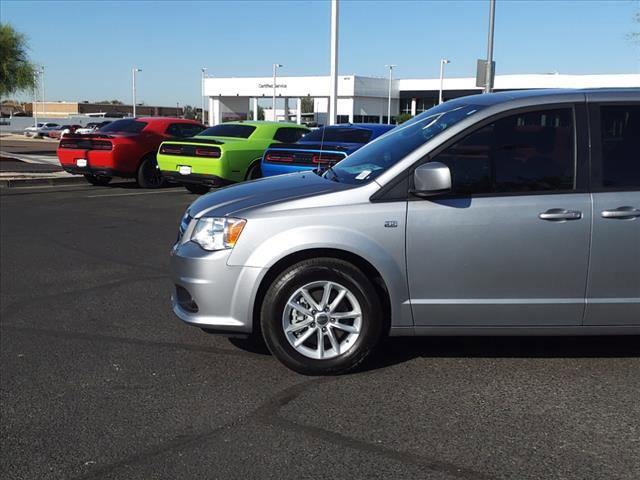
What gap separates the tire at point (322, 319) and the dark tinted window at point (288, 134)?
1039cm

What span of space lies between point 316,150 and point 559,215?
672 cm

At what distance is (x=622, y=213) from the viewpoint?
430cm

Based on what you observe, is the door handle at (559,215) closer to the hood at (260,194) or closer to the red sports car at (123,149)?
the hood at (260,194)

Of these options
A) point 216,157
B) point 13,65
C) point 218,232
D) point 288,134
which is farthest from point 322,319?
point 13,65

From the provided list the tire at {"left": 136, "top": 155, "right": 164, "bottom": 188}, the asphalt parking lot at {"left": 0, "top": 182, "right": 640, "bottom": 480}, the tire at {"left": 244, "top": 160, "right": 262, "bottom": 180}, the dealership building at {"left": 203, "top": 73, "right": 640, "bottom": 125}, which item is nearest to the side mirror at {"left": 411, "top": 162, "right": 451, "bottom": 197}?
the asphalt parking lot at {"left": 0, "top": 182, "right": 640, "bottom": 480}

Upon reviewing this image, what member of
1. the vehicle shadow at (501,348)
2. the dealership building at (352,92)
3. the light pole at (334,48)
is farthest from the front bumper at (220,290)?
the dealership building at (352,92)

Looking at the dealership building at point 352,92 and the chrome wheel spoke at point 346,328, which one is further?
the dealership building at point 352,92

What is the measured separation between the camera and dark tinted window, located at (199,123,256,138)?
14188 mm

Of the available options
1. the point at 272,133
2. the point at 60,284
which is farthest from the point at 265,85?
the point at 60,284

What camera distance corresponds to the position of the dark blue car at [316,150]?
10375 millimetres

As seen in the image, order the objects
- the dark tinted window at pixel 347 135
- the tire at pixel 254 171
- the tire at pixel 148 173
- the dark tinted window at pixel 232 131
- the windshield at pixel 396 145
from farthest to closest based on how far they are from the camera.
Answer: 1. the tire at pixel 148 173
2. the dark tinted window at pixel 232 131
3. the tire at pixel 254 171
4. the dark tinted window at pixel 347 135
5. the windshield at pixel 396 145

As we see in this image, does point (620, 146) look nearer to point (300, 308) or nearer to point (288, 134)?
point (300, 308)

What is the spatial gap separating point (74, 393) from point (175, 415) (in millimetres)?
758

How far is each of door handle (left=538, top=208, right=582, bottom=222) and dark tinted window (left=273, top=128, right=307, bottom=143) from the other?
1058 cm
